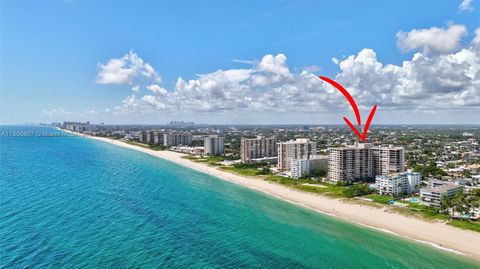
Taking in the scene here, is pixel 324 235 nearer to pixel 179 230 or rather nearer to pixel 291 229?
pixel 291 229

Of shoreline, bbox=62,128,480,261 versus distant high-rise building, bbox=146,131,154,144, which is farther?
distant high-rise building, bbox=146,131,154,144

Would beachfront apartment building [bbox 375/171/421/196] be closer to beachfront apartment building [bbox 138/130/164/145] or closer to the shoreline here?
the shoreline

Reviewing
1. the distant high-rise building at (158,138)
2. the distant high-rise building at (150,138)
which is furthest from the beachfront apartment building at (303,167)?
the distant high-rise building at (150,138)

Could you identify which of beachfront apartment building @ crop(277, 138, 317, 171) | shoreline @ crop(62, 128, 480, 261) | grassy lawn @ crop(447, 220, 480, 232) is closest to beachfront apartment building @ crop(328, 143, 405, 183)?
shoreline @ crop(62, 128, 480, 261)

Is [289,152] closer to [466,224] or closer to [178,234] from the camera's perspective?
[466,224]

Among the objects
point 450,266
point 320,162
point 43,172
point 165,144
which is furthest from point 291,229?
point 165,144

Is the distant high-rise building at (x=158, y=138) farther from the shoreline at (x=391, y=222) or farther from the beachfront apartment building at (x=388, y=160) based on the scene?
the beachfront apartment building at (x=388, y=160)
